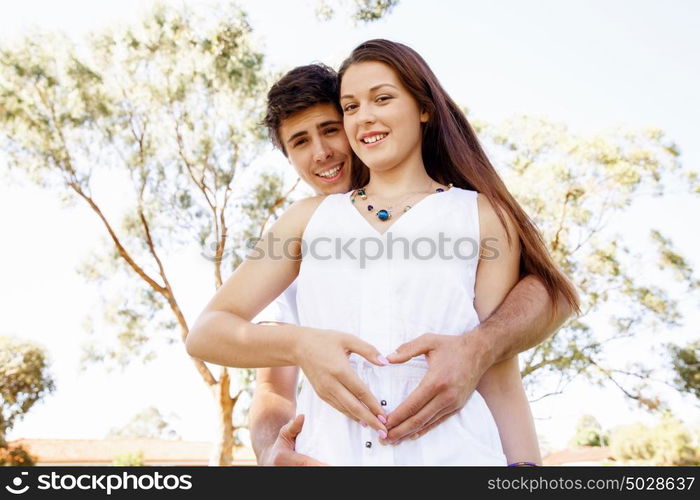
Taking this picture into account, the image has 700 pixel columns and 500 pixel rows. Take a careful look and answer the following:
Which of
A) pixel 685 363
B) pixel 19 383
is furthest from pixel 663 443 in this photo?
pixel 19 383

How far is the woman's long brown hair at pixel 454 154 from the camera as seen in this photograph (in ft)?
6.37

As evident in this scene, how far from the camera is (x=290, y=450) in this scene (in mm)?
1697

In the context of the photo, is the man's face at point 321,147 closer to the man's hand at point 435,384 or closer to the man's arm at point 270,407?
the man's arm at point 270,407

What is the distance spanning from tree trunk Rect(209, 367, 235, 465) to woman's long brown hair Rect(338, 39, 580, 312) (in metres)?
12.4

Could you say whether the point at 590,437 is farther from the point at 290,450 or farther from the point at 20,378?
the point at 290,450

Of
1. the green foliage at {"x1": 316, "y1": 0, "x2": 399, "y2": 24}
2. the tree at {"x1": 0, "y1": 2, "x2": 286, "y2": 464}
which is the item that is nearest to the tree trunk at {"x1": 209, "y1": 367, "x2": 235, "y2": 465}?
the tree at {"x1": 0, "y1": 2, "x2": 286, "y2": 464}

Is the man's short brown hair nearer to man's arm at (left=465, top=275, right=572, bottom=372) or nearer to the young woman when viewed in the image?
the young woman

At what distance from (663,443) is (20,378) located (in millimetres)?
15526

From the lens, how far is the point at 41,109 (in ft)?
47.9

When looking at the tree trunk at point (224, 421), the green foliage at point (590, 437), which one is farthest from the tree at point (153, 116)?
the green foliage at point (590, 437)

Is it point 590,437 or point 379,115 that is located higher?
point 379,115

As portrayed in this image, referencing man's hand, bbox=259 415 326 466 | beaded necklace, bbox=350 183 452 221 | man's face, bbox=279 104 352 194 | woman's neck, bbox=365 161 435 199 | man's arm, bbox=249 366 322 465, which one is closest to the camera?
man's hand, bbox=259 415 326 466

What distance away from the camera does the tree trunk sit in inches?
550
